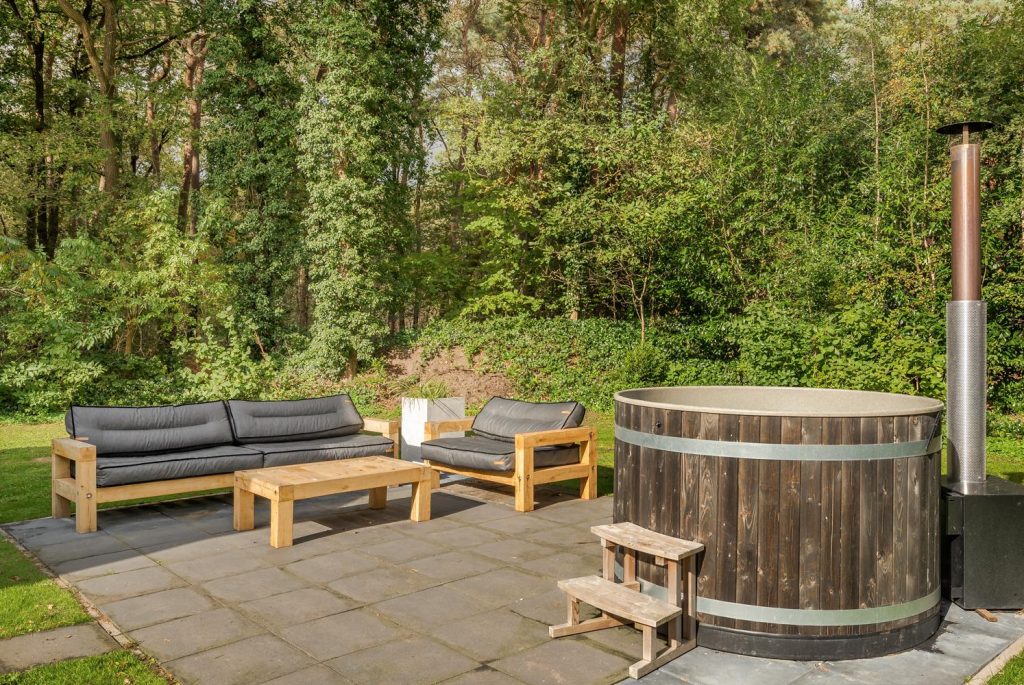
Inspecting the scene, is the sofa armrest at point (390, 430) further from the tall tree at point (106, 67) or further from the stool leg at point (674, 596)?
the tall tree at point (106, 67)

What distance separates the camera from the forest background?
11.6 metres

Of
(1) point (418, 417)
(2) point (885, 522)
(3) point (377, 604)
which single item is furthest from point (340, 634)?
(1) point (418, 417)

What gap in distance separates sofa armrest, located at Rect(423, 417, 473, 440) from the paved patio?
114 centimetres

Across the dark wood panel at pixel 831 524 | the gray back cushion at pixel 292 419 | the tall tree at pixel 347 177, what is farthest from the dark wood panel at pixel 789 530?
the tall tree at pixel 347 177

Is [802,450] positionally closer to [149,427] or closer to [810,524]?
[810,524]

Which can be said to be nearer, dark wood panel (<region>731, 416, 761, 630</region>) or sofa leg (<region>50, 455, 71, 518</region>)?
dark wood panel (<region>731, 416, 761, 630</region>)

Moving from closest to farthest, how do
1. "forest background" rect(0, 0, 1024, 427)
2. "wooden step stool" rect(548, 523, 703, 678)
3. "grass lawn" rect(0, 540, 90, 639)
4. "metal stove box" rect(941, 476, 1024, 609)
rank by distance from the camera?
"wooden step stool" rect(548, 523, 703, 678)
"grass lawn" rect(0, 540, 90, 639)
"metal stove box" rect(941, 476, 1024, 609)
"forest background" rect(0, 0, 1024, 427)

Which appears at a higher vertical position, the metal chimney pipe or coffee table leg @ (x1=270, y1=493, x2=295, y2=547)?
the metal chimney pipe

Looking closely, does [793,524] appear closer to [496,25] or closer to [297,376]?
[297,376]

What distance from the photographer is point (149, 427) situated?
5.98 meters

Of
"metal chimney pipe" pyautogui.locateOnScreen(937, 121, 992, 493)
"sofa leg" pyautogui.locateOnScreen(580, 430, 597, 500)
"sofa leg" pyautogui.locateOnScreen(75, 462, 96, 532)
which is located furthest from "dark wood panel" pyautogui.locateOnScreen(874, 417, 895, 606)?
"sofa leg" pyautogui.locateOnScreen(75, 462, 96, 532)

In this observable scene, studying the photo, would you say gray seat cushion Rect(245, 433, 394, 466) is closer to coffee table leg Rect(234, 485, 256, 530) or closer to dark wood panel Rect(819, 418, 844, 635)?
coffee table leg Rect(234, 485, 256, 530)

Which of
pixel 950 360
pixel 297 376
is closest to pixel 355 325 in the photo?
pixel 297 376

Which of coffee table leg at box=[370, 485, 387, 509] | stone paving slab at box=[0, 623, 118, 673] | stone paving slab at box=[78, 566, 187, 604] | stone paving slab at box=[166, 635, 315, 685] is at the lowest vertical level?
Result: stone paving slab at box=[166, 635, 315, 685]
